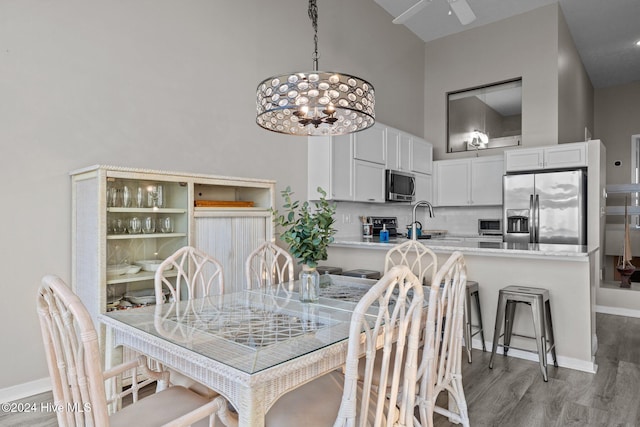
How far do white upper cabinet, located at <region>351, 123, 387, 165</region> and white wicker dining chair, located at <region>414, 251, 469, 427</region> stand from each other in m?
2.81

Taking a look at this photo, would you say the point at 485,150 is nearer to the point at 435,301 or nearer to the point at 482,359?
the point at 482,359

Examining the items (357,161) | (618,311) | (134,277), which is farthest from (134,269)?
(618,311)

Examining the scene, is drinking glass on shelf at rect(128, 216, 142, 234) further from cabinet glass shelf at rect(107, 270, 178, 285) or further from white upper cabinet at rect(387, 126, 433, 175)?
white upper cabinet at rect(387, 126, 433, 175)

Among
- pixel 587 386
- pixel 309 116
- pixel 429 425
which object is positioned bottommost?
pixel 587 386

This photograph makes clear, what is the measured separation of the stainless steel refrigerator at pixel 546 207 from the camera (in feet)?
15.1

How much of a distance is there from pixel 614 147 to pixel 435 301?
8.31 meters

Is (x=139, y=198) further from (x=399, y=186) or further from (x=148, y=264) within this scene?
(x=399, y=186)

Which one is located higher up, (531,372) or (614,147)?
(614,147)

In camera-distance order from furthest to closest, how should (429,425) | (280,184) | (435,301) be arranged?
(280,184) → (429,425) → (435,301)

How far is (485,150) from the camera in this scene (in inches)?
236

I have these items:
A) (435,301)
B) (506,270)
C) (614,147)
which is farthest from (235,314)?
(614,147)

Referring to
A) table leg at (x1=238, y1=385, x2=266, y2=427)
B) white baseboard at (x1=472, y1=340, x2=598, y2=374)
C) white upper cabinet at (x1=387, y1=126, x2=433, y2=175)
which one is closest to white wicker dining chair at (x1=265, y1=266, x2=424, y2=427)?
table leg at (x1=238, y1=385, x2=266, y2=427)

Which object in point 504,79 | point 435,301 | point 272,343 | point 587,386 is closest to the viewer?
point 272,343

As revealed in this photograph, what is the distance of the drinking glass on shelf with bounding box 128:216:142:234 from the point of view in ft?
8.74
